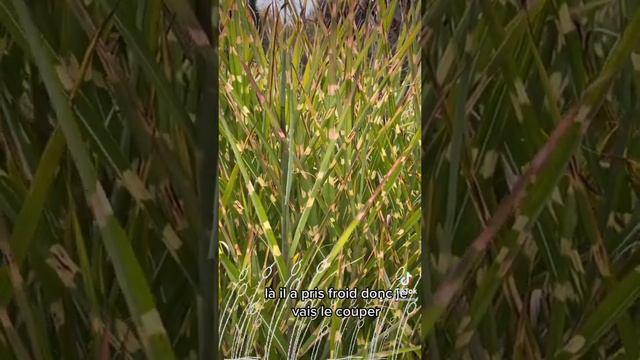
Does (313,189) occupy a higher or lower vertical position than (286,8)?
lower

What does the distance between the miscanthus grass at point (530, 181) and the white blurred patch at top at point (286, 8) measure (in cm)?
9

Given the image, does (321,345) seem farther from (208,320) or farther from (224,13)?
(224,13)

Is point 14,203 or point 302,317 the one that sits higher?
point 14,203

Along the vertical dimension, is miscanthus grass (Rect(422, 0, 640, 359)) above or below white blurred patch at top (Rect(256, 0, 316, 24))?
below

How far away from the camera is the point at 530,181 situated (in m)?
0.49

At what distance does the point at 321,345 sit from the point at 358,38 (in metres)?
0.23

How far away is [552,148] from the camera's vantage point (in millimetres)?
485

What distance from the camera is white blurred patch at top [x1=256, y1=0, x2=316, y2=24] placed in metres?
0.53

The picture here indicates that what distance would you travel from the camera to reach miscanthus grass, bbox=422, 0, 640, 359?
1.62 feet

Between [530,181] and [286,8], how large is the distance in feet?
0.70

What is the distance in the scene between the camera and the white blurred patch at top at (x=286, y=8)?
1.73 ft

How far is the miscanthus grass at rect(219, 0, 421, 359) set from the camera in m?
0.52

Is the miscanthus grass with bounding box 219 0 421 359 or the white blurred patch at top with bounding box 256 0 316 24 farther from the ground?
the white blurred patch at top with bounding box 256 0 316 24

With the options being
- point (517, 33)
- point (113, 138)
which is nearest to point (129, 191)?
point (113, 138)
